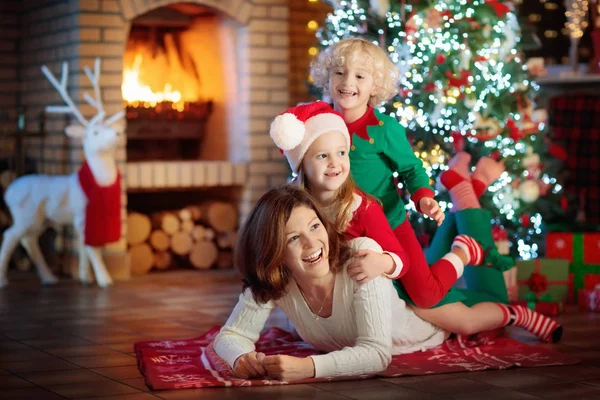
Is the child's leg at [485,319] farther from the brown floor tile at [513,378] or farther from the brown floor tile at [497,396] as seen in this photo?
the brown floor tile at [497,396]

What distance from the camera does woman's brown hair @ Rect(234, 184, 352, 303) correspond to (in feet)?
10.6

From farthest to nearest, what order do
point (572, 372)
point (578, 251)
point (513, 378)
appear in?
point (578, 251) → point (572, 372) → point (513, 378)

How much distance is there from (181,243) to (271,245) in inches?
121

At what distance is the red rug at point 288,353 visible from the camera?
10.7 ft

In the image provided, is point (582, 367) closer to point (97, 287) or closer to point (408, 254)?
point (408, 254)

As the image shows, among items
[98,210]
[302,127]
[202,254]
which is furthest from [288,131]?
[202,254]

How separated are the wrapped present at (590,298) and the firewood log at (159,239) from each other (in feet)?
8.04

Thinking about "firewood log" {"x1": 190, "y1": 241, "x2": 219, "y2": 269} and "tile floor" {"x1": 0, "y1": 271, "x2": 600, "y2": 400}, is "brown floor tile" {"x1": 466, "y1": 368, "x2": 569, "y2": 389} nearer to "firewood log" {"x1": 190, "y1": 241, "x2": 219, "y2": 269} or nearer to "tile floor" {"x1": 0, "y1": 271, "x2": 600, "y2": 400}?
"tile floor" {"x1": 0, "y1": 271, "x2": 600, "y2": 400}

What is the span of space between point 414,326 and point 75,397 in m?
1.21

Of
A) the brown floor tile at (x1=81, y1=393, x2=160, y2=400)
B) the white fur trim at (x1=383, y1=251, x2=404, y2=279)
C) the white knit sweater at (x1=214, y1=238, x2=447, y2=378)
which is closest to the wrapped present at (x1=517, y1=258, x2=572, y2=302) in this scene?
the white knit sweater at (x1=214, y1=238, x2=447, y2=378)

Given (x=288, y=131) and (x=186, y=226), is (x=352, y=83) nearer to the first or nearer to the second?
(x=288, y=131)

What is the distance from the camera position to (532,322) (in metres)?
3.88

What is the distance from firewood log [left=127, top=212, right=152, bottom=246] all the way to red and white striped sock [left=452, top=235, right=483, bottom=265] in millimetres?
2641

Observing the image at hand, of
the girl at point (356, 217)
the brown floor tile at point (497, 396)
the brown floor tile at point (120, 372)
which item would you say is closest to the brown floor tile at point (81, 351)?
the brown floor tile at point (120, 372)
